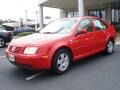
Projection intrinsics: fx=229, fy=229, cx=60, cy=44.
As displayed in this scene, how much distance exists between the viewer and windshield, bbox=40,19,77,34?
22.0 ft

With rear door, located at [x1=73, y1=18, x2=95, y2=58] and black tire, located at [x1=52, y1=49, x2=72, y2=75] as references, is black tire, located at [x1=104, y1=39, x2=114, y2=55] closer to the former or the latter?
rear door, located at [x1=73, y1=18, x2=95, y2=58]

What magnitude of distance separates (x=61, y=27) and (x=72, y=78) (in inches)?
72.8

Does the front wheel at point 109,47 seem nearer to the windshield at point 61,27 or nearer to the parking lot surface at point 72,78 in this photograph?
the parking lot surface at point 72,78

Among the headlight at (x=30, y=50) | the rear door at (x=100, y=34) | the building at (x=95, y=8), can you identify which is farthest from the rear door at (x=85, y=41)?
the building at (x=95, y=8)

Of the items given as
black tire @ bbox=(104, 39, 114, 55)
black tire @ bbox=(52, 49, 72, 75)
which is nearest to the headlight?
black tire @ bbox=(52, 49, 72, 75)

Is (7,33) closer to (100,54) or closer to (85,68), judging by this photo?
(100,54)

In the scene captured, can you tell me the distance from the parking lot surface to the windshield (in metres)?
1.14

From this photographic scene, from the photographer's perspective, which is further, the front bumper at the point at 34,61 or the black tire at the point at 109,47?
the black tire at the point at 109,47

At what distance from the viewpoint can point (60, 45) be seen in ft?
19.6

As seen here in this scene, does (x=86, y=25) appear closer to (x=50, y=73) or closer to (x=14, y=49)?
(x=50, y=73)

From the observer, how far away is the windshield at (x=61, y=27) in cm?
671

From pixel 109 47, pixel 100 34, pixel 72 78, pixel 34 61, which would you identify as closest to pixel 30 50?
pixel 34 61

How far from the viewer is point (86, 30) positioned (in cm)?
695

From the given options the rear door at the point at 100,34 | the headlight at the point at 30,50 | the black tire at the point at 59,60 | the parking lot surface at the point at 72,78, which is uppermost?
the rear door at the point at 100,34
